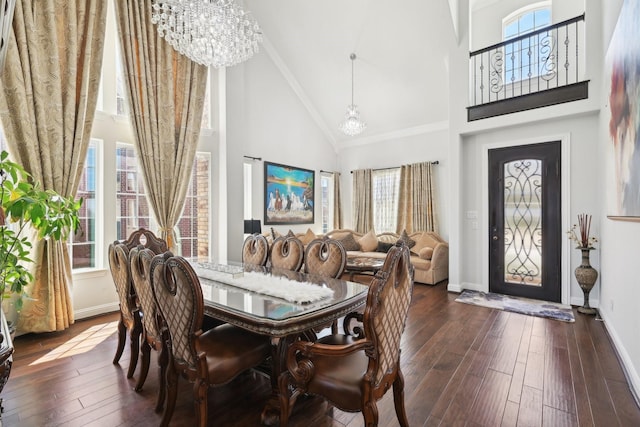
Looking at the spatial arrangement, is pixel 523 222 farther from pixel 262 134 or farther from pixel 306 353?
pixel 262 134

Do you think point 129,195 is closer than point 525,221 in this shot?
Yes

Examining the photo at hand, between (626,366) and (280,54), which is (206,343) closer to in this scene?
(626,366)

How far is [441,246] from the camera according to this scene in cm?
540

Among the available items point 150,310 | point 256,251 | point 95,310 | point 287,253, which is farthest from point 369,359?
point 95,310

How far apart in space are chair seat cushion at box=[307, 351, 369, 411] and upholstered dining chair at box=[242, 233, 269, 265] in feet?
5.60

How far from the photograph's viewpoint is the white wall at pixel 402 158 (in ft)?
20.9

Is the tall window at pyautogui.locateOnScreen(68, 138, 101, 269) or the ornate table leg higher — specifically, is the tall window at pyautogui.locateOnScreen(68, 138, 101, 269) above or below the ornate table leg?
above

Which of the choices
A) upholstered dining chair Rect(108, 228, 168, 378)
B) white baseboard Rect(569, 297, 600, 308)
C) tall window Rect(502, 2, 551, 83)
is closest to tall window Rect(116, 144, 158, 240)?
upholstered dining chair Rect(108, 228, 168, 378)

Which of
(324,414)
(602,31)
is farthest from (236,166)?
(602,31)

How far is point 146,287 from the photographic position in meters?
1.79

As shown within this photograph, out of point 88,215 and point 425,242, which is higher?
point 88,215

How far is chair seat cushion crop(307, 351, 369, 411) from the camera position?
140 centimetres

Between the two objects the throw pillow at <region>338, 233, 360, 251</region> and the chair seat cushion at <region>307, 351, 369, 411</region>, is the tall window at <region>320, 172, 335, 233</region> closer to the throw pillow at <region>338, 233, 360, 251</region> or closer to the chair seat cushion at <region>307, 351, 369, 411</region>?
the throw pillow at <region>338, 233, 360, 251</region>

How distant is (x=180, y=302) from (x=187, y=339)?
20 centimetres
